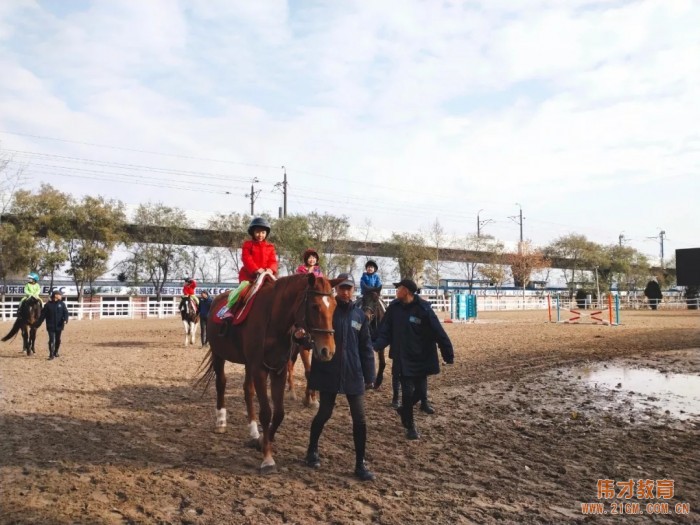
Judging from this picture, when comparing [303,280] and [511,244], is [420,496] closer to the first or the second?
[303,280]

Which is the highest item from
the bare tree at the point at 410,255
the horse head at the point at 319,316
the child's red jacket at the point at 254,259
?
the bare tree at the point at 410,255

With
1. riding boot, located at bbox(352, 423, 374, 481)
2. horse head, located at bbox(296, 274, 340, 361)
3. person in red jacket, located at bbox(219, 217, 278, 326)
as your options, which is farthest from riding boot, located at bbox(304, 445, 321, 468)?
person in red jacket, located at bbox(219, 217, 278, 326)

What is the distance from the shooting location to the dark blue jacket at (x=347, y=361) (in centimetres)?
497

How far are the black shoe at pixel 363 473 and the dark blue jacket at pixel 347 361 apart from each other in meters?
0.71

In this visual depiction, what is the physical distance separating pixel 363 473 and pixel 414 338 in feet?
6.98

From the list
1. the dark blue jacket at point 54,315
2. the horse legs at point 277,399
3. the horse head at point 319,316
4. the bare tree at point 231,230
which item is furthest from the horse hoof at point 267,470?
the bare tree at point 231,230

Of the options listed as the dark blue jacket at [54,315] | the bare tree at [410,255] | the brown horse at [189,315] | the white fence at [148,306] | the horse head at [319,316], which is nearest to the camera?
the horse head at [319,316]

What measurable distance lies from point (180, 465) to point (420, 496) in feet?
8.16

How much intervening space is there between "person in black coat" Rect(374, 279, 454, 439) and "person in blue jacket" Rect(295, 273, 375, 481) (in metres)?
1.13

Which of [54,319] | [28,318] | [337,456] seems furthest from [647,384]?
[28,318]

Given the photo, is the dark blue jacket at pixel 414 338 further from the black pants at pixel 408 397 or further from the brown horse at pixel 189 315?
the brown horse at pixel 189 315

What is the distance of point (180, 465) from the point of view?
511 cm

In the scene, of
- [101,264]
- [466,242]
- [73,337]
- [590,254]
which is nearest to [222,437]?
[73,337]

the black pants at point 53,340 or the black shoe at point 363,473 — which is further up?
the black pants at point 53,340
